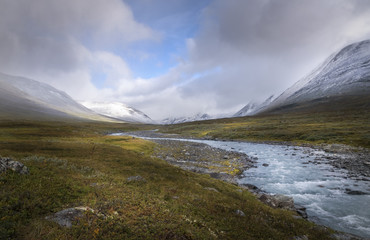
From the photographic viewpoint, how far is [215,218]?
12.7 m

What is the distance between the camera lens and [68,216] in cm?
999

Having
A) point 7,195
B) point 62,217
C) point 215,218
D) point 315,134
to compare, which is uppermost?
point 315,134

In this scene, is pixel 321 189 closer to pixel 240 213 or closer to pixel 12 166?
pixel 240 213

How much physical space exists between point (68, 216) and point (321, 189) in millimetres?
28881

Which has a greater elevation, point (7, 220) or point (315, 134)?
point (315, 134)

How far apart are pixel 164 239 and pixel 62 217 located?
18.3ft

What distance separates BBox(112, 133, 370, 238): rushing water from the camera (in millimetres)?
17266

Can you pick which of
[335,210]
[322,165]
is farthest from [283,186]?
[322,165]

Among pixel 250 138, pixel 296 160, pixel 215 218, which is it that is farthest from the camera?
pixel 250 138

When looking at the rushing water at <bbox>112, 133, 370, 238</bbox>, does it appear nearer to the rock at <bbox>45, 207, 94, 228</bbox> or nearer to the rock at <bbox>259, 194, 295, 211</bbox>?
the rock at <bbox>259, 194, 295, 211</bbox>

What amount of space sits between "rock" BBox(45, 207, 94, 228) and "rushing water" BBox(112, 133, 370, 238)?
19500mm

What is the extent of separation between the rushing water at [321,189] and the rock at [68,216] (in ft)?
64.0

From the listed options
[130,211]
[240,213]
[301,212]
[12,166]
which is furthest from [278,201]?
[12,166]

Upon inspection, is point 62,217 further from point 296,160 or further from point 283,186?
point 296,160
